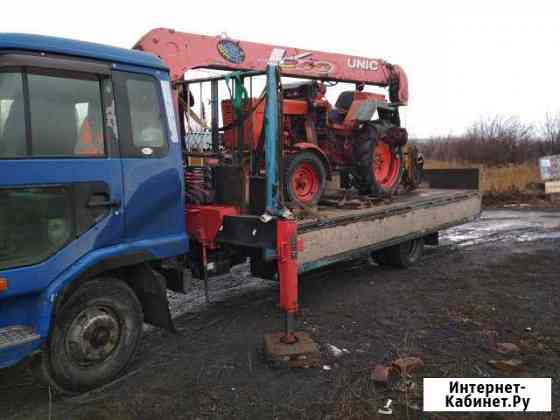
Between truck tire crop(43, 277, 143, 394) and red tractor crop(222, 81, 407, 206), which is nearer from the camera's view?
truck tire crop(43, 277, 143, 394)

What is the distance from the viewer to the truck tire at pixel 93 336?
3.77 meters

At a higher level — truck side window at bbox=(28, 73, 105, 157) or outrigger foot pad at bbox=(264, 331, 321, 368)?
truck side window at bbox=(28, 73, 105, 157)

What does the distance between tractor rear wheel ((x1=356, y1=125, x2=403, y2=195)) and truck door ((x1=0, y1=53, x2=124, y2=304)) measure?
4.35 metres

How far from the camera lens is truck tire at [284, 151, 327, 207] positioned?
20.5 feet

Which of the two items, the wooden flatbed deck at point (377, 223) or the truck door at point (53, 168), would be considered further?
the wooden flatbed deck at point (377, 223)

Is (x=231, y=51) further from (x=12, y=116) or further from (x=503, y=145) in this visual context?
(x=503, y=145)

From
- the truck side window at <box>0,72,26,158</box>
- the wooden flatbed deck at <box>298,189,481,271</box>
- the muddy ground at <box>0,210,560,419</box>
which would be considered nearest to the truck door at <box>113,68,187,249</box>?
the truck side window at <box>0,72,26,158</box>

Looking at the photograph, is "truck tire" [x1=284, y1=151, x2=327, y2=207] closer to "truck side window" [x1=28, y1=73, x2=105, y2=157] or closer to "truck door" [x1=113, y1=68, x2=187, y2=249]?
"truck door" [x1=113, y1=68, x2=187, y2=249]

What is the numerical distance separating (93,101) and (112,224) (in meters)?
0.91

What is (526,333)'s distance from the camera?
16.5ft

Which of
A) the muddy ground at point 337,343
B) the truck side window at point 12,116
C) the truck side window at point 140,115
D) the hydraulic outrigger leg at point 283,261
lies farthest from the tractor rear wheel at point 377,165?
the truck side window at point 12,116

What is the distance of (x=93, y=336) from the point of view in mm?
3951

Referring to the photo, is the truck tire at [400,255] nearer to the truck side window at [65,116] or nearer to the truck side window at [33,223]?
the truck side window at [65,116]

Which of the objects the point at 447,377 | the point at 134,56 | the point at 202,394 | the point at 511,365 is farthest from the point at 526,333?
the point at 134,56
